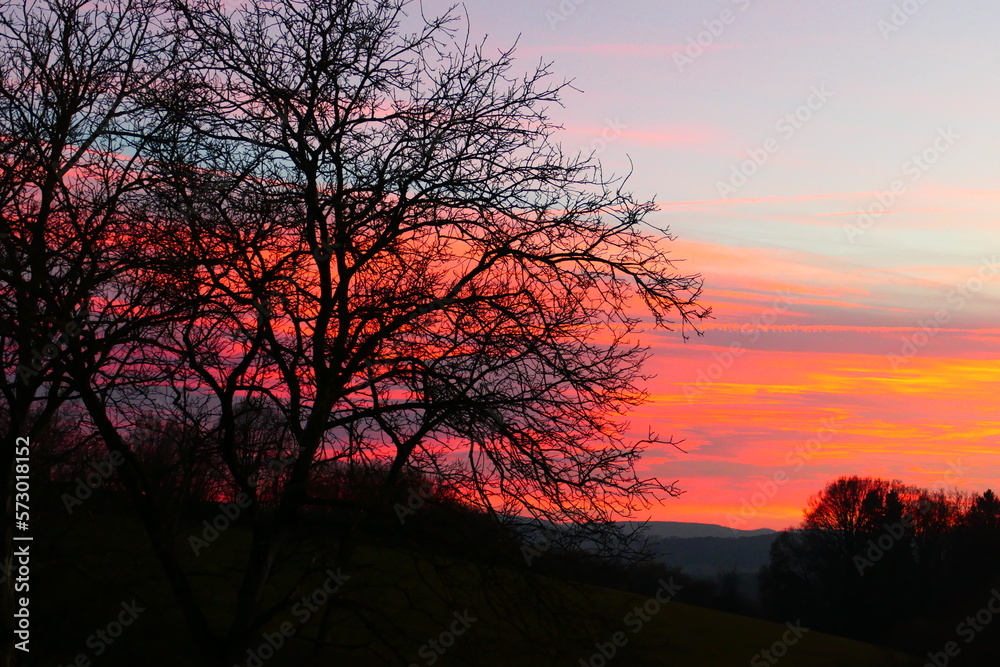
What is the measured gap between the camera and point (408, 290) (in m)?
6.92

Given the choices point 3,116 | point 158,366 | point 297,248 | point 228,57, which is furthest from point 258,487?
point 3,116

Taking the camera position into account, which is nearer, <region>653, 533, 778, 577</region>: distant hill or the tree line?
the tree line

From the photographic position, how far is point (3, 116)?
8508 millimetres

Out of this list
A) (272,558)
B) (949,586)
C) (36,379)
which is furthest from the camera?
(949,586)

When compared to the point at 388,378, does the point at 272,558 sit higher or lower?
lower

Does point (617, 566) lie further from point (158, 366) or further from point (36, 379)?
point (36, 379)

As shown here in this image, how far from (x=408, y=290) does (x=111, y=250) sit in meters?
2.66

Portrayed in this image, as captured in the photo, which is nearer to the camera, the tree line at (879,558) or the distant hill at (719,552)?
the tree line at (879,558)

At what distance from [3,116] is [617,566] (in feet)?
24.1

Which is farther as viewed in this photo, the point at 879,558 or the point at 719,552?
the point at 719,552

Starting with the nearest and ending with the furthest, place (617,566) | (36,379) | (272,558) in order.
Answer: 1. (617,566)
2. (272,558)
3. (36,379)

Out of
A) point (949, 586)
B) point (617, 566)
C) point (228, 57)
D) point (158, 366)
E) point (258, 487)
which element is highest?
point (228, 57)

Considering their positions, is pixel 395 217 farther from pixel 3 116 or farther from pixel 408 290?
pixel 3 116

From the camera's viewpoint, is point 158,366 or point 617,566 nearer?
point 617,566
